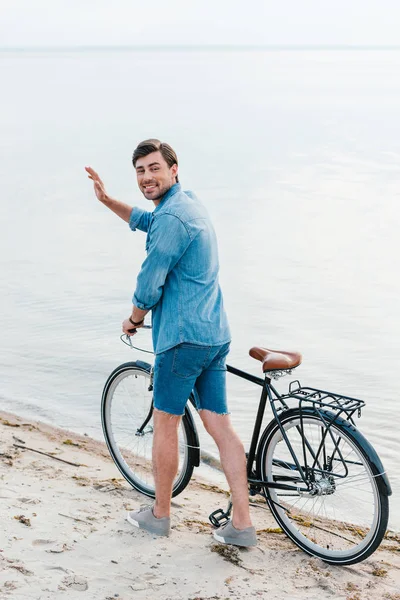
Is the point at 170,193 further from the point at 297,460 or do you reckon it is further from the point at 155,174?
the point at 297,460

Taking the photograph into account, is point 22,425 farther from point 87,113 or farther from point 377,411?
point 87,113

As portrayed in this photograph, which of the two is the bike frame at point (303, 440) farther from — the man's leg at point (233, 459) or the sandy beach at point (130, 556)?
the sandy beach at point (130, 556)

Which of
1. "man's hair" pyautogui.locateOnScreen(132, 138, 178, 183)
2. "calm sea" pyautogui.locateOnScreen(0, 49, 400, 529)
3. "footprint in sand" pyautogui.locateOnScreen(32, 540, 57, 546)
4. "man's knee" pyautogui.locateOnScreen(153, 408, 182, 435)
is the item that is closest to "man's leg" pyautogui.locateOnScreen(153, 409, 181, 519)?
"man's knee" pyautogui.locateOnScreen(153, 408, 182, 435)

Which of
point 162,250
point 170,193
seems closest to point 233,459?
point 162,250

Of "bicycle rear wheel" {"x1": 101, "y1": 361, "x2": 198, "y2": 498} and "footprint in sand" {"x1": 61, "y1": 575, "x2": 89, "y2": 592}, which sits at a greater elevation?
"bicycle rear wheel" {"x1": 101, "y1": 361, "x2": 198, "y2": 498}

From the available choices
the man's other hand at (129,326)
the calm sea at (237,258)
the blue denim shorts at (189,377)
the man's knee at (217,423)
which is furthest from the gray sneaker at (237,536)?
the calm sea at (237,258)

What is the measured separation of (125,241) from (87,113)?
22146 millimetres

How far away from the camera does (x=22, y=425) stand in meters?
5.89

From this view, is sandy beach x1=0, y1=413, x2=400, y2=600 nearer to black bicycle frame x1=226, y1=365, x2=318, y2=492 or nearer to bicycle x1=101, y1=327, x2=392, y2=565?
bicycle x1=101, y1=327, x2=392, y2=565

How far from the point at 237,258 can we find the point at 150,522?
7.12 m

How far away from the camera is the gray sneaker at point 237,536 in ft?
13.1

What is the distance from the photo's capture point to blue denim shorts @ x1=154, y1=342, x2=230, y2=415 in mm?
3822

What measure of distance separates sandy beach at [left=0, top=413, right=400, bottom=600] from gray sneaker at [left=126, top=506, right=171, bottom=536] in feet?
0.14

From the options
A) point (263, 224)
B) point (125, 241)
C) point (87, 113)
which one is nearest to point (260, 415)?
point (125, 241)
